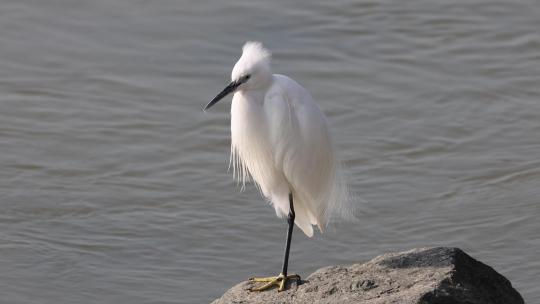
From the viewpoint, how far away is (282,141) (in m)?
5.99

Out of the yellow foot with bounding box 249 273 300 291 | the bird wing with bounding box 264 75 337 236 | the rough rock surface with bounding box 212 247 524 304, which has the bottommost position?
the yellow foot with bounding box 249 273 300 291

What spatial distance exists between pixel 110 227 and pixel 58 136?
161 centimetres

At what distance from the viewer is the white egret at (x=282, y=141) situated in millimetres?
5867

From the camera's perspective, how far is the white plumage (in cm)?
587

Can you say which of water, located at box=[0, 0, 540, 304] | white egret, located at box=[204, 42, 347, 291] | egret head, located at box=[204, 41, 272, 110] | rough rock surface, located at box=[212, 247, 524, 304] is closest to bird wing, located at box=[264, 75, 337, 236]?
white egret, located at box=[204, 42, 347, 291]

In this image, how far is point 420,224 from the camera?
8.21 meters

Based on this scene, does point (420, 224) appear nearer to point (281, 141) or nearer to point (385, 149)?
point (385, 149)

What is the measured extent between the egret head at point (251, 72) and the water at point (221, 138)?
2.04 m

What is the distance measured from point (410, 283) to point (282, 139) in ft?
3.91

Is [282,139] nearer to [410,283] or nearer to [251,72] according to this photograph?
[251,72]

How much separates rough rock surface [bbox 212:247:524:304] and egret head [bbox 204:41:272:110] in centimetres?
106

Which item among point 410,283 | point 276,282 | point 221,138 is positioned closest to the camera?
point 410,283

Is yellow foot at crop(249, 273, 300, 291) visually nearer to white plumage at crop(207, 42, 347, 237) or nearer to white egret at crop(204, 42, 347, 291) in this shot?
white egret at crop(204, 42, 347, 291)

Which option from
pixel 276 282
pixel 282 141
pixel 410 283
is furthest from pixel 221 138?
pixel 410 283
